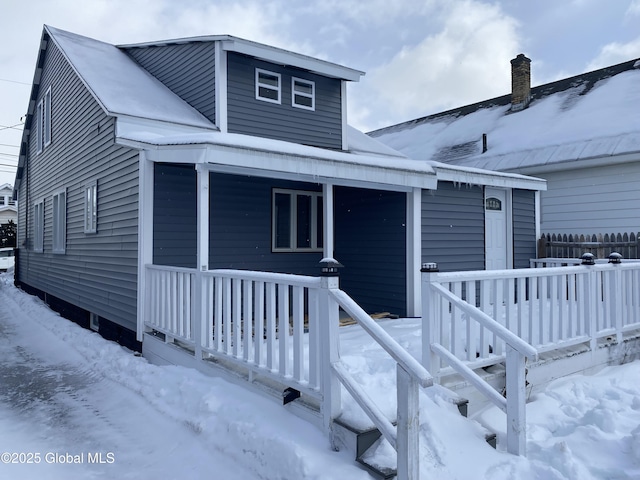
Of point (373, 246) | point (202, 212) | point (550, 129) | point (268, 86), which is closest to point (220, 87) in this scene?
point (268, 86)

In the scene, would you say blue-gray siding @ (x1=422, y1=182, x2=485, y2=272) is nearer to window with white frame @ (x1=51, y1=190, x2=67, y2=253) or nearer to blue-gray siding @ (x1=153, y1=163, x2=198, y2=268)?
blue-gray siding @ (x1=153, y1=163, x2=198, y2=268)

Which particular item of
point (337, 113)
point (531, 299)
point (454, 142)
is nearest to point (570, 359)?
point (531, 299)

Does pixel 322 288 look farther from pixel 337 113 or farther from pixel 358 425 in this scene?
pixel 337 113

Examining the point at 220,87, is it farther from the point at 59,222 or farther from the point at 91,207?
the point at 59,222

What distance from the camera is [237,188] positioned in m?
7.84

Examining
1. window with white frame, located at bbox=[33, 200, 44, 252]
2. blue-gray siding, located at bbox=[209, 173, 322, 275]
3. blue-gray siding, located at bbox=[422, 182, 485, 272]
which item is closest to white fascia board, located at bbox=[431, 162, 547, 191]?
blue-gray siding, located at bbox=[422, 182, 485, 272]

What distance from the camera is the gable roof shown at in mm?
11648

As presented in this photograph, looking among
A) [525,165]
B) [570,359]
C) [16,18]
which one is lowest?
[570,359]

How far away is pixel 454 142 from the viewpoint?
54.5 ft

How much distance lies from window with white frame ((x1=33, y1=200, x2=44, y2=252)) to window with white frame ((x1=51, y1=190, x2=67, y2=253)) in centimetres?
183

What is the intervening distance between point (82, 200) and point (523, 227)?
350 inches

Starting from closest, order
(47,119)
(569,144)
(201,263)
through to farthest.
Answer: (201,263), (569,144), (47,119)

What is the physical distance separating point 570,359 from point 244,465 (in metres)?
3.66

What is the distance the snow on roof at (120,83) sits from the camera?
7832 mm
